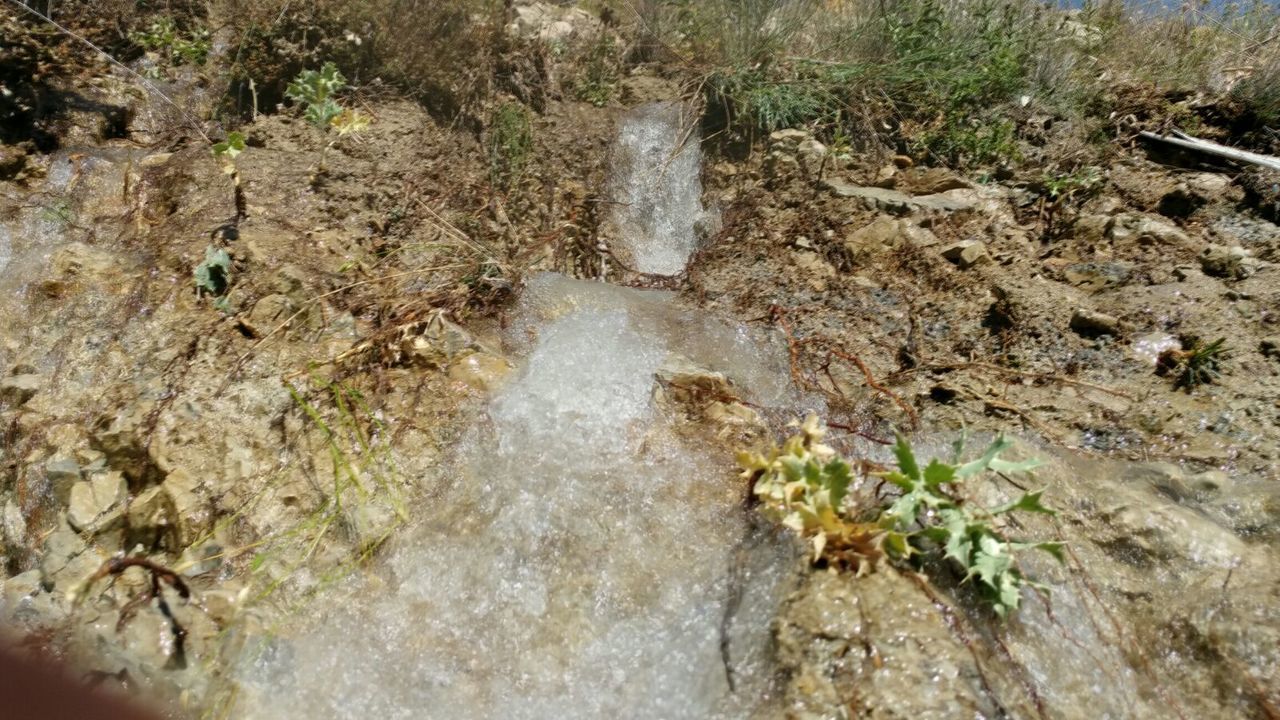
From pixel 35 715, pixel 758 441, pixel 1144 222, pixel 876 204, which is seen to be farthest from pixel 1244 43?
pixel 35 715

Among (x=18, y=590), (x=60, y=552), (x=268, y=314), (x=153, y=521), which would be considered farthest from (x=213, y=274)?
(x=18, y=590)

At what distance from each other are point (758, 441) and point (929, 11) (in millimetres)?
3336

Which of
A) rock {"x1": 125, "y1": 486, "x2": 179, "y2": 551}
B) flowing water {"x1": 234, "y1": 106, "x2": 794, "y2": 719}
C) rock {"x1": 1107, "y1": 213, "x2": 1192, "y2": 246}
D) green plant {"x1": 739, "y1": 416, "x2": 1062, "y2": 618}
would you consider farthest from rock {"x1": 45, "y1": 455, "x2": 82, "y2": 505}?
rock {"x1": 1107, "y1": 213, "x2": 1192, "y2": 246}

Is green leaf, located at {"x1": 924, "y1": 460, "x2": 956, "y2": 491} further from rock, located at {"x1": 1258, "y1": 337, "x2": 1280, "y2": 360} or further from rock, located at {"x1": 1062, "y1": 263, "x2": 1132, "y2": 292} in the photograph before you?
rock, located at {"x1": 1062, "y1": 263, "x2": 1132, "y2": 292}

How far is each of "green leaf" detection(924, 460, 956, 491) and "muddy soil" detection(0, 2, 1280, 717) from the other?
274 mm

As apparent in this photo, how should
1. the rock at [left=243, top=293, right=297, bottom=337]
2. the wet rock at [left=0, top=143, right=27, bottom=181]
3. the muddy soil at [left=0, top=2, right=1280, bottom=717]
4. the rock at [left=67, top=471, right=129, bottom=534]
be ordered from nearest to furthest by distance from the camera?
the muddy soil at [left=0, top=2, right=1280, bottom=717]
the rock at [left=67, top=471, right=129, bottom=534]
the rock at [left=243, top=293, right=297, bottom=337]
the wet rock at [left=0, top=143, right=27, bottom=181]

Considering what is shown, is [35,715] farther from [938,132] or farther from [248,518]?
[938,132]

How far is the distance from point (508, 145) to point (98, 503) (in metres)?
2.77

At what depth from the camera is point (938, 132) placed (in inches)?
174

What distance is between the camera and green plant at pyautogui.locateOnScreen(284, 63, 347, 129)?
4.27m

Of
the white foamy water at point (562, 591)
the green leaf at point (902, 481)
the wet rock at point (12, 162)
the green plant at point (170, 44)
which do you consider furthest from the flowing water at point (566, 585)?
the green plant at point (170, 44)

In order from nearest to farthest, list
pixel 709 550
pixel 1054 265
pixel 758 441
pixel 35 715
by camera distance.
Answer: pixel 35 715 < pixel 709 550 < pixel 758 441 < pixel 1054 265

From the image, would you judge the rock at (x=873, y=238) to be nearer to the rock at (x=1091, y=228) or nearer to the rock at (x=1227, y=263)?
the rock at (x=1091, y=228)

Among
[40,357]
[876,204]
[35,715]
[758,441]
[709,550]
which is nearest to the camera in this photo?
[35,715]
